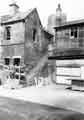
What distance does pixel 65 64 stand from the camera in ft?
52.5

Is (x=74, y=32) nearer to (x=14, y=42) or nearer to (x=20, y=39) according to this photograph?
(x=20, y=39)

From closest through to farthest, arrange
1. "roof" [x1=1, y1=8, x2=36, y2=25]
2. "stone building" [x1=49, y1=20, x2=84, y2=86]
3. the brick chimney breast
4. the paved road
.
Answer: the paved road
"stone building" [x1=49, y1=20, x2=84, y2=86]
"roof" [x1=1, y1=8, x2=36, y2=25]
the brick chimney breast

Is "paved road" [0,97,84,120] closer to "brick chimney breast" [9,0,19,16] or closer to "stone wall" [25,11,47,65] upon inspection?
"stone wall" [25,11,47,65]

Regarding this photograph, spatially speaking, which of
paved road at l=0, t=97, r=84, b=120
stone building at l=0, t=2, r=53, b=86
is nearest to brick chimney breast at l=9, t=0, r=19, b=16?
stone building at l=0, t=2, r=53, b=86

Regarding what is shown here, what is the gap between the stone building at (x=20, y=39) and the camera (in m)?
16.6

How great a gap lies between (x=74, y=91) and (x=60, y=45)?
19.8ft

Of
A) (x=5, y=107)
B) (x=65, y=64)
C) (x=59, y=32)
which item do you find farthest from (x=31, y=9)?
(x=5, y=107)

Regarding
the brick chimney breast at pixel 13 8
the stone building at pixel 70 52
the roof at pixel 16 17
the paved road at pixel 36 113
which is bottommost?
the paved road at pixel 36 113

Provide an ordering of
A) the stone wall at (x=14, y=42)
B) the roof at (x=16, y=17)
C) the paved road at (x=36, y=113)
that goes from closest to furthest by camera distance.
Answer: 1. the paved road at (x=36, y=113)
2. the stone wall at (x=14, y=42)
3. the roof at (x=16, y=17)

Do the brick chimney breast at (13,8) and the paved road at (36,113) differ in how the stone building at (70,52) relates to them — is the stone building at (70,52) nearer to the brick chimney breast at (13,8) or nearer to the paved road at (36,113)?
the brick chimney breast at (13,8)

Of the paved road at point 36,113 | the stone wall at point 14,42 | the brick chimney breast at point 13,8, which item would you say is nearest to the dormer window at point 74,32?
the stone wall at point 14,42

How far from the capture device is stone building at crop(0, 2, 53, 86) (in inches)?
655

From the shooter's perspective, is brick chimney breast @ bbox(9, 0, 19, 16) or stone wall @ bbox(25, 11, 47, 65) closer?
stone wall @ bbox(25, 11, 47, 65)

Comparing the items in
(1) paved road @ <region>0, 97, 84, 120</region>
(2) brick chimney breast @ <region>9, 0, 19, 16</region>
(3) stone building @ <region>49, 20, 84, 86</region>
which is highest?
(2) brick chimney breast @ <region>9, 0, 19, 16</region>
